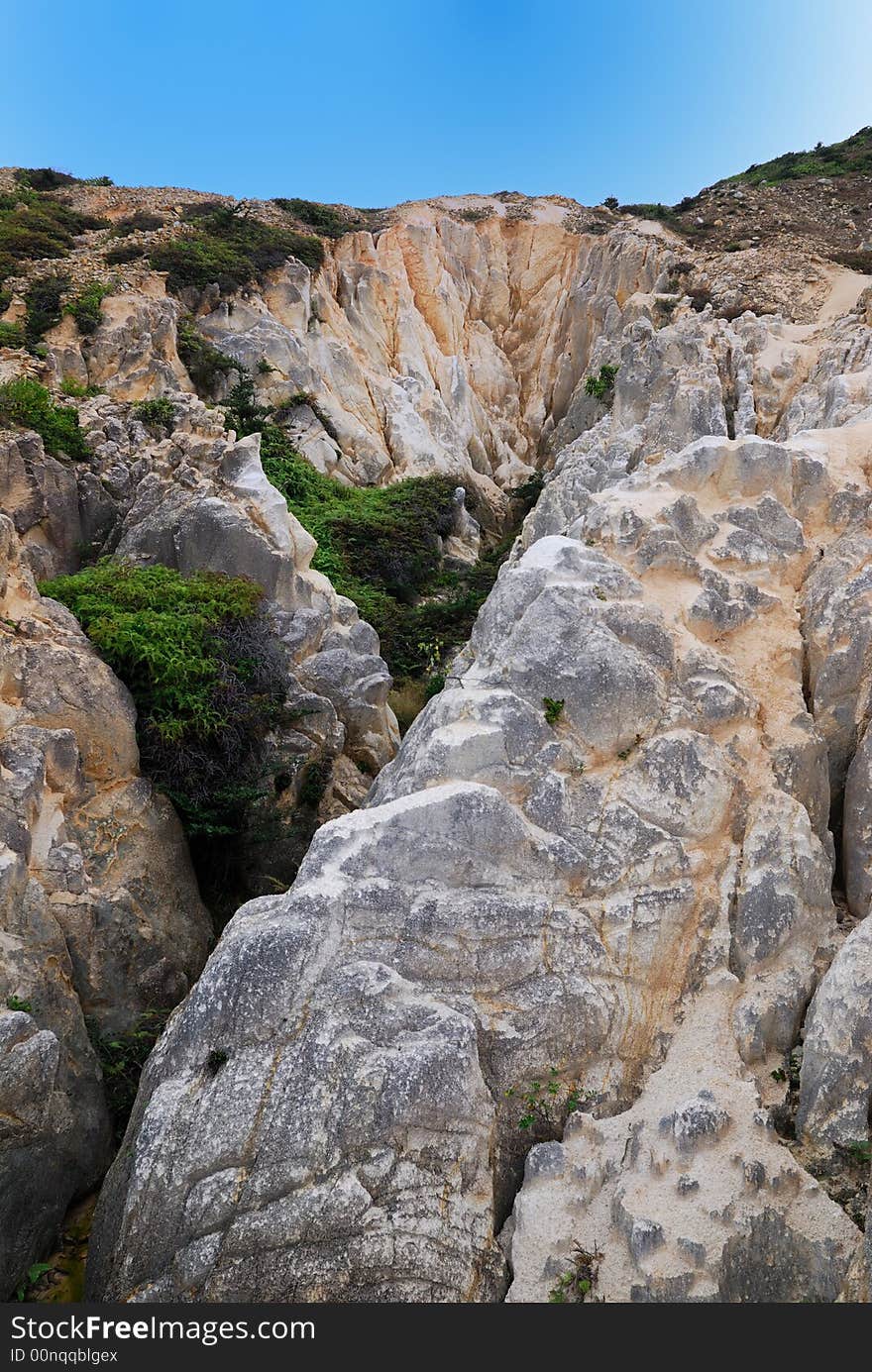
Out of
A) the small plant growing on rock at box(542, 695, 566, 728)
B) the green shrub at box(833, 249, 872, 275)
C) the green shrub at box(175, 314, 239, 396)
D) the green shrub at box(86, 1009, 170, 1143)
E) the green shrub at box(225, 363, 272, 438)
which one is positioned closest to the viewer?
the small plant growing on rock at box(542, 695, 566, 728)

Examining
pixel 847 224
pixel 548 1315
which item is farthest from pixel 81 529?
pixel 847 224

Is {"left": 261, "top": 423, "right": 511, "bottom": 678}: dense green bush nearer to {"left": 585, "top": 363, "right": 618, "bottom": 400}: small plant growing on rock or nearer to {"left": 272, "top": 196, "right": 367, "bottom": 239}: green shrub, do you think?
{"left": 585, "top": 363, "right": 618, "bottom": 400}: small plant growing on rock

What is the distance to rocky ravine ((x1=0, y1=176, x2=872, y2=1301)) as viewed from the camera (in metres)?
8.23

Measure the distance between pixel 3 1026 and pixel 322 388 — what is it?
27087 mm

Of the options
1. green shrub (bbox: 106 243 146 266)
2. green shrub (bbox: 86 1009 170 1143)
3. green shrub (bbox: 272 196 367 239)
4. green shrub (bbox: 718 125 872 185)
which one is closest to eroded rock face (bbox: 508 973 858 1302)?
green shrub (bbox: 86 1009 170 1143)

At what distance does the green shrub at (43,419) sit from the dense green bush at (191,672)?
3856 millimetres

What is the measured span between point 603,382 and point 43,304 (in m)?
18.3

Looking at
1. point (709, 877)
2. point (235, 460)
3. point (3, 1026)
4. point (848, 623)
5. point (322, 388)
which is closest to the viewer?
point (3, 1026)

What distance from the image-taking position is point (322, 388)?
32594 mm

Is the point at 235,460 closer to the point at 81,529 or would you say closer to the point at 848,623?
the point at 81,529

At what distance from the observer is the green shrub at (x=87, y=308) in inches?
1062

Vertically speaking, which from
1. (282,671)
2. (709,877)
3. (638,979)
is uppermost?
(282,671)

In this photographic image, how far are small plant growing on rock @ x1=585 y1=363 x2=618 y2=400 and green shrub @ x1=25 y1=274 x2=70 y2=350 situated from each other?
1747cm

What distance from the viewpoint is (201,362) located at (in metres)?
29.2
